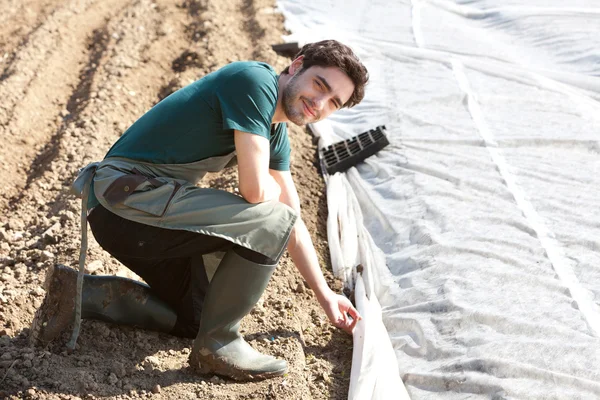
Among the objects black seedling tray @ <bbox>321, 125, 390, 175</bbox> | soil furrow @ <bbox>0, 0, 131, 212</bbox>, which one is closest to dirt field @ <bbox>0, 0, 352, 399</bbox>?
soil furrow @ <bbox>0, 0, 131, 212</bbox>

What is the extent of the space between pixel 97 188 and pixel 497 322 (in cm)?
148

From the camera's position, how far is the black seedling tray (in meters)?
3.95

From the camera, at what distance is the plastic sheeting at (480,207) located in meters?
2.36

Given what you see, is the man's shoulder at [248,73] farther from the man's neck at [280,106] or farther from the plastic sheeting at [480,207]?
the plastic sheeting at [480,207]

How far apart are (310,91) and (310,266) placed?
0.59 m

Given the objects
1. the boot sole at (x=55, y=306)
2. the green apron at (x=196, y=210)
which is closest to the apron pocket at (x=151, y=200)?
the green apron at (x=196, y=210)

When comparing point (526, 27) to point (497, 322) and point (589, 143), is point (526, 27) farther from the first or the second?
point (497, 322)

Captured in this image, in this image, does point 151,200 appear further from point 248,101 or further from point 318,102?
point 318,102

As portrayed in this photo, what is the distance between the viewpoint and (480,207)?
325 cm

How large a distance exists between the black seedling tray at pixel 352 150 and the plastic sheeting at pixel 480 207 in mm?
61

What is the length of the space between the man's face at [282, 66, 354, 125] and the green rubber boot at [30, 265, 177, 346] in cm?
82

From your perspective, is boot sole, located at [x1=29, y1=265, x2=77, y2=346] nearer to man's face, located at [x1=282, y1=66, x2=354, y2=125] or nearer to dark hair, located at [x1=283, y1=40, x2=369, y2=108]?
man's face, located at [x1=282, y1=66, x2=354, y2=125]

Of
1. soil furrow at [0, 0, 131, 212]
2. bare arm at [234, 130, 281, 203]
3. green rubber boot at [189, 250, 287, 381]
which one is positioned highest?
bare arm at [234, 130, 281, 203]

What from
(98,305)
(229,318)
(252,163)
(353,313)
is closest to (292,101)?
(252,163)
